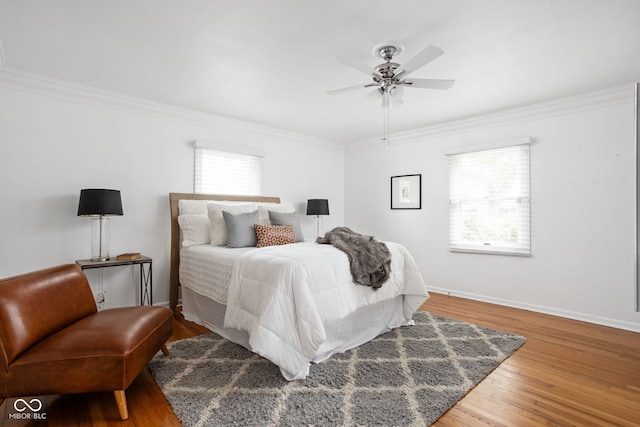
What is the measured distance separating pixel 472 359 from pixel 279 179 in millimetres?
3530

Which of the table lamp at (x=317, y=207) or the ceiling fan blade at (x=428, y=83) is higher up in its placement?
the ceiling fan blade at (x=428, y=83)

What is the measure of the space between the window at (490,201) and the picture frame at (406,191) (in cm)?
51

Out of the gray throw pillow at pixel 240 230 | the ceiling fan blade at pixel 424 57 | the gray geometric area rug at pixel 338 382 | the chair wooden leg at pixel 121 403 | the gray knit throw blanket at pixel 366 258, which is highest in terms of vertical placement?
the ceiling fan blade at pixel 424 57

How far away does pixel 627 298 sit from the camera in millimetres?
3316

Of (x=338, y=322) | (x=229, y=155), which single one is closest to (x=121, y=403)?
(x=338, y=322)

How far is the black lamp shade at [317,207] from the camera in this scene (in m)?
5.13

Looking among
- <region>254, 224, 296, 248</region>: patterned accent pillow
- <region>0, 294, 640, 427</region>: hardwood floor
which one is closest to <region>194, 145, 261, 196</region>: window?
<region>254, 224, 296, 248</region>: patterned accent pillow

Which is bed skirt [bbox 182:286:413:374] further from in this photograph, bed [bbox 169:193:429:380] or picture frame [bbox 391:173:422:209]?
picture frame [bbox 391:173:422:209]

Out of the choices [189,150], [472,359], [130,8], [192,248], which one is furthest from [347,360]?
[189,150]

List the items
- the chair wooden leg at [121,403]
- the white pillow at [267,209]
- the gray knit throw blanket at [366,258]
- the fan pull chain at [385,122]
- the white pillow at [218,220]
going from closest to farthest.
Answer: the chair wooden leg at [121,403] → the gray knit throw blanket at [366,258] → the white pillow at [218,220] → the white pillow at [267,209] → the fan pull chain at [385,122]

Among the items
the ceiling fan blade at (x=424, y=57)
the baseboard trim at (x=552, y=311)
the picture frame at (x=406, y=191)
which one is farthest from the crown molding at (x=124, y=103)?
the baseboard trim at (x=552, y=311)

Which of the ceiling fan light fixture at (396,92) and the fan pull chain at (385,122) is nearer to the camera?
the ceiling fan light fixture at (396,92)

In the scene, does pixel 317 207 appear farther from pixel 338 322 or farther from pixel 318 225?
pixel 338 322

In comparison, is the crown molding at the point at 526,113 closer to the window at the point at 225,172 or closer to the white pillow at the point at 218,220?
the window at the point at 225,172
